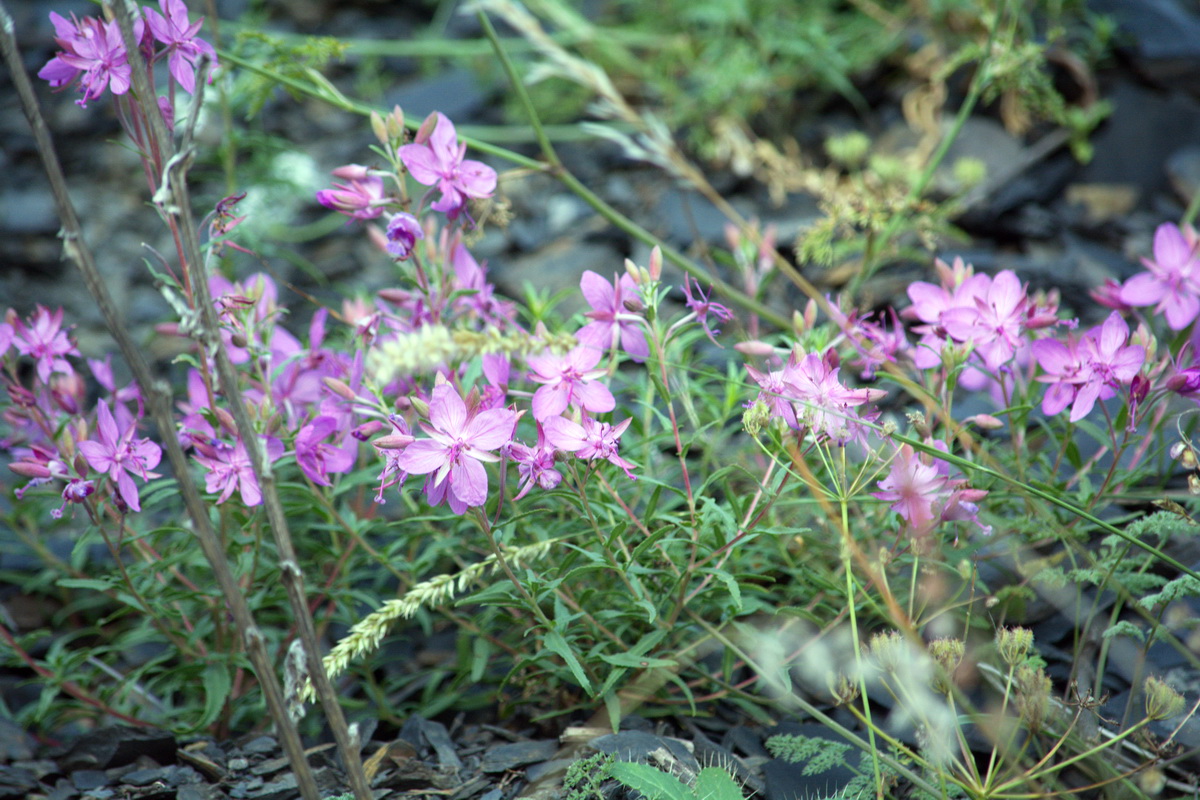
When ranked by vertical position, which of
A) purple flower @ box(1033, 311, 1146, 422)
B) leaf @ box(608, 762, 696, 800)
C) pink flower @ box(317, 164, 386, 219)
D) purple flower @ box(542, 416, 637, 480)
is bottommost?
leaf @ box(608, 762, 696, 800)

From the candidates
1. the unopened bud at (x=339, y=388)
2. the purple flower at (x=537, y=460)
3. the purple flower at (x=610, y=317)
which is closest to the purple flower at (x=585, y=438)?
the purple flower at (x=537, y=460)

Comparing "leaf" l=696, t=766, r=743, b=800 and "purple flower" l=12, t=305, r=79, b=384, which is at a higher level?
"purple flower" l=12, t=305, r=79, b=384

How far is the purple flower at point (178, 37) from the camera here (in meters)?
1.56

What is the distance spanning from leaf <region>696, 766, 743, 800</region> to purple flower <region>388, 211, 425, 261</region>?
42.8 inches

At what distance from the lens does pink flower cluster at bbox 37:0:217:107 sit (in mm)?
1573

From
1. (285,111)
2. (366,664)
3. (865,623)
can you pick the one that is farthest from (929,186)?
(285,111)

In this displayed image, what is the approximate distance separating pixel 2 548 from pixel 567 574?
189 centimetres

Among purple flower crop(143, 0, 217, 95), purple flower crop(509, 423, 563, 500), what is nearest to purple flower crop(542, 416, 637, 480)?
purple flower crop(509, 423, 563, 500)

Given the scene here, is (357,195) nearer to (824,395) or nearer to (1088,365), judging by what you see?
(824,395)

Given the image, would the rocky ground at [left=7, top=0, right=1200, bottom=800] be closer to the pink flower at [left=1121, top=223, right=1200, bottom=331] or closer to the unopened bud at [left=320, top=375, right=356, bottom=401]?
the unopened bud at [left=320, top=375, right=356, bottom=401]

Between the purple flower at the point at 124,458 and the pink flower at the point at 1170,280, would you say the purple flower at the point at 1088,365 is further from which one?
the purple flower at the point at 124,458

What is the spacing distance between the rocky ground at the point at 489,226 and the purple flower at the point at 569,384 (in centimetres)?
57

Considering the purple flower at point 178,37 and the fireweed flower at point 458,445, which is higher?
the purple flower at point 178,37

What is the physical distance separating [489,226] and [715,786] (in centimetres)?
277
